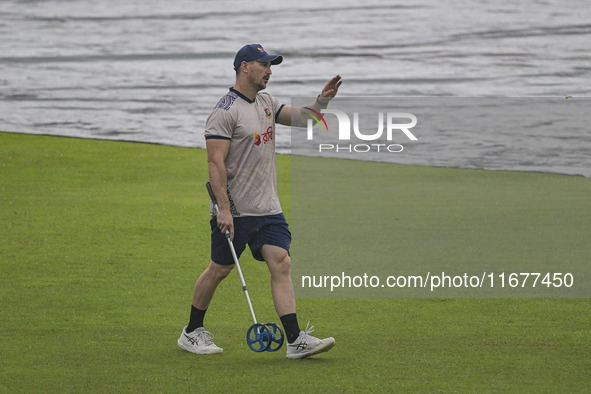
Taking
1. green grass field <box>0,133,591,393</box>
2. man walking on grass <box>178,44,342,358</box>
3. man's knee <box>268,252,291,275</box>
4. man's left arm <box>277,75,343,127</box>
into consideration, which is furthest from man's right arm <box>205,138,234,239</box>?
green grass field <box>0,133,591,393</box>

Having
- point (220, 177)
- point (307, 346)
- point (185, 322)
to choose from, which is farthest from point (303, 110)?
point (185, 322)

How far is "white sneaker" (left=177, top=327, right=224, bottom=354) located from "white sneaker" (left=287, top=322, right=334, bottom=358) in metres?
0.45

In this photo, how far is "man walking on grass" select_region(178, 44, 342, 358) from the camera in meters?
5.86

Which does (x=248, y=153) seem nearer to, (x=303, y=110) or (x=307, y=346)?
(x=303, y=110)

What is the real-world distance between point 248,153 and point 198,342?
1.15 meters

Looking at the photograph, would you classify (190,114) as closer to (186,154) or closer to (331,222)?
(186,154)

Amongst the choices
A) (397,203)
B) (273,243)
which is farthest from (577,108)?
(273,243)

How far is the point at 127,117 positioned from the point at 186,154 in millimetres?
3618

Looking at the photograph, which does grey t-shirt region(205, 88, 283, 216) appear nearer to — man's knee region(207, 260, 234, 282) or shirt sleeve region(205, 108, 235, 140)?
shirt sleeve region(205, 108, 235, 140)

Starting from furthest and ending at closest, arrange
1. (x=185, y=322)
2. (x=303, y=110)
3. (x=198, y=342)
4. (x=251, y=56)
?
(x=185, y=322) → (x=303, y=110) → (x=198, y=342) → (x=251, y=56)

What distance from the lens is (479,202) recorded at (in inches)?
481

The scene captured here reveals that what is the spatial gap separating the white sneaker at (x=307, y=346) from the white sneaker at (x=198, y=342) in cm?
45

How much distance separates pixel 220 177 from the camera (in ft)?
19.2

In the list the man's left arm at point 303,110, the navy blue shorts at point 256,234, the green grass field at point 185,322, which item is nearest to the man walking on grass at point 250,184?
the navy blue shorts at point 256,234
